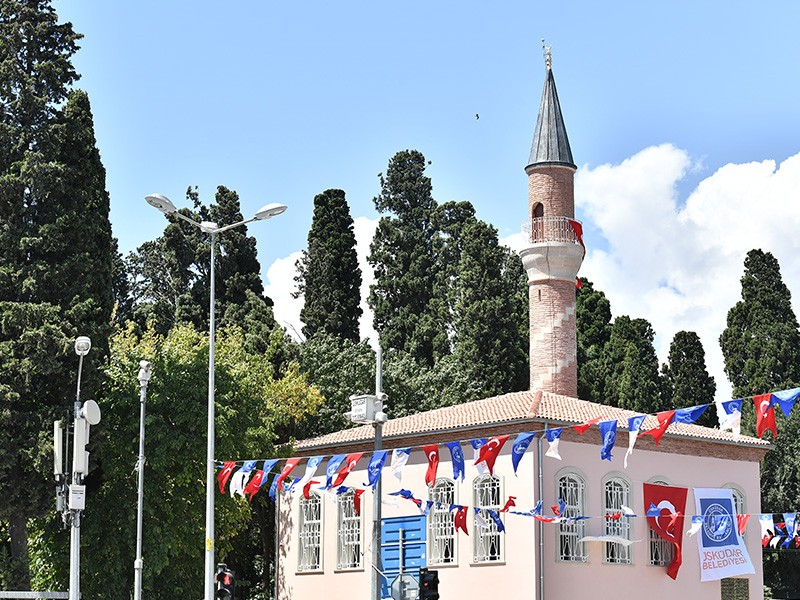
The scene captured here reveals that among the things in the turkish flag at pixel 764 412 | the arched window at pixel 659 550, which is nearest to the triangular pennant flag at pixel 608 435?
the turkish flag at pixel 764 412

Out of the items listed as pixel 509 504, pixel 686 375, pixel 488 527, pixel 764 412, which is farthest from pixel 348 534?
pixel 686 375

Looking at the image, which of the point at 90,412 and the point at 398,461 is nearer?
the point at 90,412

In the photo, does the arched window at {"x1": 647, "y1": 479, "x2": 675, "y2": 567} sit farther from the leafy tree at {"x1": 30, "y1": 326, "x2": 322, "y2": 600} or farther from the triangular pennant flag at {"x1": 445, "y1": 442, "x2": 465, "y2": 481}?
the leafy tree at {"x1": 30, "y1": 326, "x2": 322, "y2": 600}

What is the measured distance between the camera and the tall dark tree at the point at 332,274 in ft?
186

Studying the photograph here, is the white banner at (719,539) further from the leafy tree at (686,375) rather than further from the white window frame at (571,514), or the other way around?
the leafy tree at (686,375)

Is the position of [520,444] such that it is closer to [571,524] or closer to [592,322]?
[571,524]

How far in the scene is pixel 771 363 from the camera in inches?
2117

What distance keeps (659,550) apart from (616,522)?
1.65 m

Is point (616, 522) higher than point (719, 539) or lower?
higher

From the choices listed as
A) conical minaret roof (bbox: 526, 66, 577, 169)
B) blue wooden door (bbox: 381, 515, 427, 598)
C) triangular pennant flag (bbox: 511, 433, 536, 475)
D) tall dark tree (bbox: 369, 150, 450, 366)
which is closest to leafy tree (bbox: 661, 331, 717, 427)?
tall dark tree (bbox: 369, 150, 450, 366)

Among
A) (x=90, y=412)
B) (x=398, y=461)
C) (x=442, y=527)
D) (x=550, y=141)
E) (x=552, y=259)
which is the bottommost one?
(x=442, y=527)

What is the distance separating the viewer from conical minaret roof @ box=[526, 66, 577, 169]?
4225 centimetres

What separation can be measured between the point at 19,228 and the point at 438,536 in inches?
525

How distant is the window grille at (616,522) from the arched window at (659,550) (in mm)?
783
